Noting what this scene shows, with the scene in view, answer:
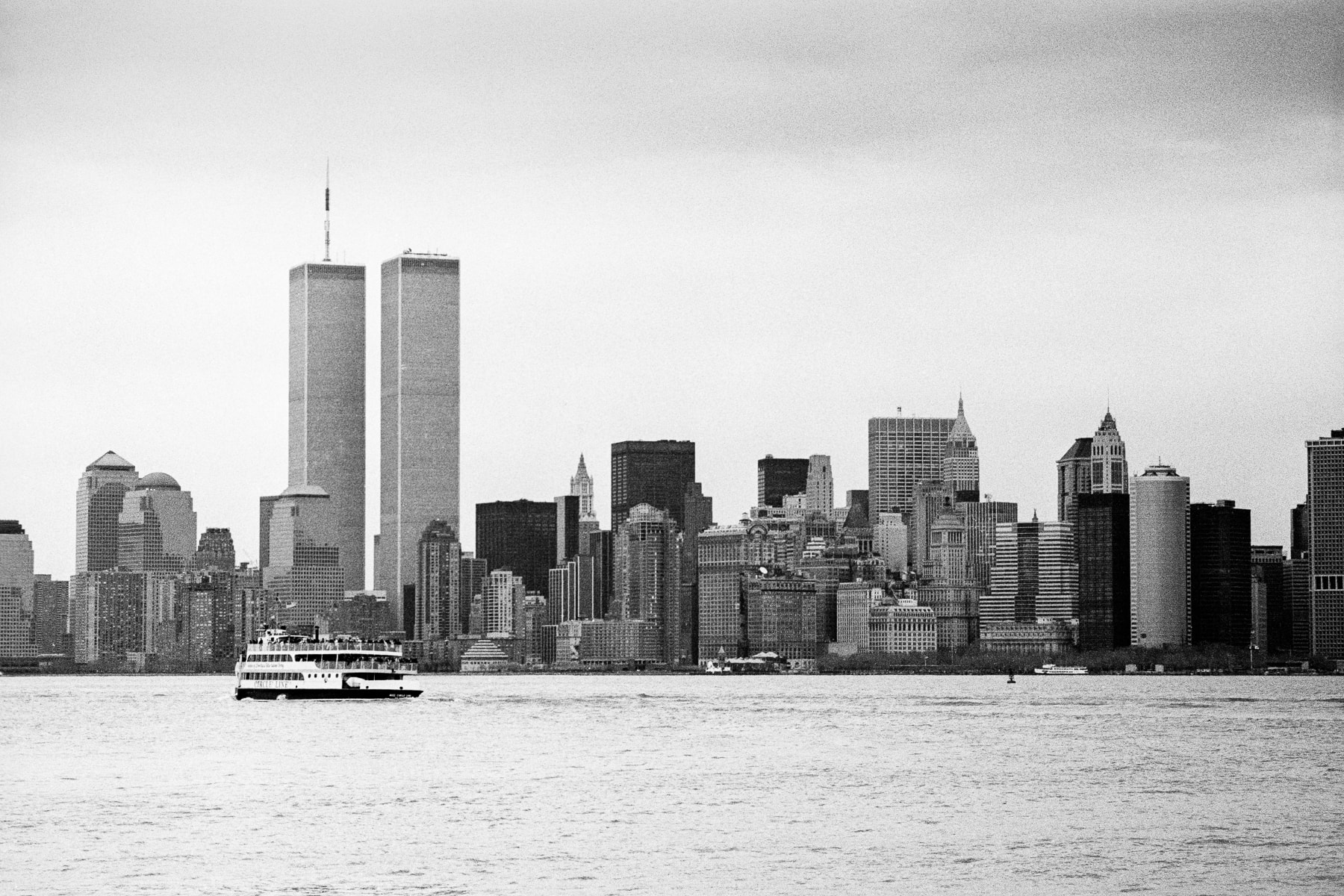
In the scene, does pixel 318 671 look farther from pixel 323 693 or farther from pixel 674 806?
pixel 674 806

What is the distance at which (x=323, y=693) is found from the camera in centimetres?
13975

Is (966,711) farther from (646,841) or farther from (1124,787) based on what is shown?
(646,841)

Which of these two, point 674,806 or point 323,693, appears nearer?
point 674,806

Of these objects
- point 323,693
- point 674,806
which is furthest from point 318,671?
point 674,806

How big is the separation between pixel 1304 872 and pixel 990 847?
730cm

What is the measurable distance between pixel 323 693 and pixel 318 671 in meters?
1.36

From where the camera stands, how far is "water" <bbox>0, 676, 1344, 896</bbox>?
48656 mm

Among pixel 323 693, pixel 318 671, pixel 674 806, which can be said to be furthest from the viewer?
pixel 318 671

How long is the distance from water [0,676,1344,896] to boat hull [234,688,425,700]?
75.7 ft

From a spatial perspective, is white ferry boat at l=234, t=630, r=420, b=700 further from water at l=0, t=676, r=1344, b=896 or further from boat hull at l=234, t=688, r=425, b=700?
water at l=0, t=676, r=1344, b=896

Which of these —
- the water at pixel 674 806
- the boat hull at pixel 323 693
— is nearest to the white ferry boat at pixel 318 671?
the boat hull at pixel 323 693

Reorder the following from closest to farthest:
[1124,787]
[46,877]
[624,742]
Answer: [46,877] < [1124,787] < [624,742]

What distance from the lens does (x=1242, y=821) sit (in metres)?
59.7

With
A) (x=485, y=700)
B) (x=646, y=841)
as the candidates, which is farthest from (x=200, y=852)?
(x=485, y=700)
